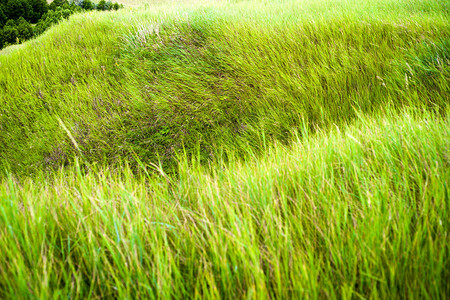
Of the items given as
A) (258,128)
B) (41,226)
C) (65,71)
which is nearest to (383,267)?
(41,226)

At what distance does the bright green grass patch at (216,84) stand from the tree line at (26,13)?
11844 millimetres

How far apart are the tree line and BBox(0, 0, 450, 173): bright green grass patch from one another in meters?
11.8

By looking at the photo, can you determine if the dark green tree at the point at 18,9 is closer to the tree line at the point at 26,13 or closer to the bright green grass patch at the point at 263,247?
the tree line at the point at 26,13

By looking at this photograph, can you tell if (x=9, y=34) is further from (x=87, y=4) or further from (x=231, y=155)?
(x=231, y=155)

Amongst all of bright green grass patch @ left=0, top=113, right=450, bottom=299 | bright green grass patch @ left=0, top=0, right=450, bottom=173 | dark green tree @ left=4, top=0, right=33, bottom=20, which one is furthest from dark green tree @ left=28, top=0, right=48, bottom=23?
bright green grass patch @ left=0, top=113, right=450, bottom=299

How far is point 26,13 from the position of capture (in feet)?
50.8

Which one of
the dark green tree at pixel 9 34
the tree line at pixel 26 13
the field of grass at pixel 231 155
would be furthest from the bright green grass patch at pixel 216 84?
the dark green tree at pixel 9 34

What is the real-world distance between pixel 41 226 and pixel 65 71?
3.05 m

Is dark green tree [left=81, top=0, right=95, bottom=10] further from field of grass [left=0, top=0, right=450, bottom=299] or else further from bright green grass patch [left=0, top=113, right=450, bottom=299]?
bright green grass patch [left=0, top=113, right=450, bottom=299]

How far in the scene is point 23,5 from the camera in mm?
15508

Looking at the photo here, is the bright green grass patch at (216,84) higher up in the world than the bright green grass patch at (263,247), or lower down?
higher up

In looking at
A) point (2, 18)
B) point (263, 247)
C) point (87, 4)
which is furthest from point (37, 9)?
point (263, 247)

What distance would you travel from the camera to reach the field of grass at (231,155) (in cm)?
81

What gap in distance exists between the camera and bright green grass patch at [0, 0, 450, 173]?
7.55 feet
